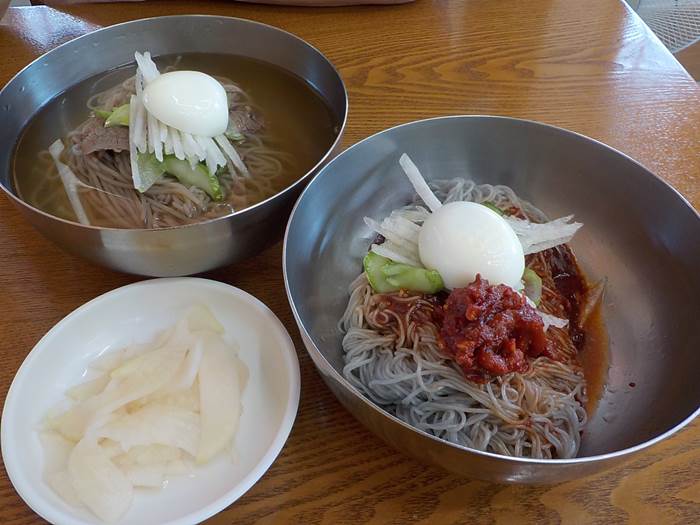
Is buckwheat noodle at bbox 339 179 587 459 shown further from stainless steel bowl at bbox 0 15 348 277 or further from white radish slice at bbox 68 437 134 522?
white radish slice at bbox 68 437 134 522

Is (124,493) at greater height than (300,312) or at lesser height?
lesser

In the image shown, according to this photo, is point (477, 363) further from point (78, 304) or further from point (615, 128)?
point (615, 128)

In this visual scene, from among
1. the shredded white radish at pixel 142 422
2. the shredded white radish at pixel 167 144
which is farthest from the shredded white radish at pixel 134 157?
the shredded white radish at pixel 142 422

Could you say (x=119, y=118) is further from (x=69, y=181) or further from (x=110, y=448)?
(x=110, y=448)

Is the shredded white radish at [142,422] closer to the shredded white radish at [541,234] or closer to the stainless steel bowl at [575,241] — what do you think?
the stainless steel bowl at [575,241]

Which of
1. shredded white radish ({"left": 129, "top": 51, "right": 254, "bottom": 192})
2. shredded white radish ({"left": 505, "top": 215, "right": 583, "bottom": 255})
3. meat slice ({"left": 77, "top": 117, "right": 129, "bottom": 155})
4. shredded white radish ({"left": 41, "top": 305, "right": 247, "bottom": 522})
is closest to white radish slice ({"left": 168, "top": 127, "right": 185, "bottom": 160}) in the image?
shredded white radish ({"left": 129, "top": 51, "right": 254, "bottom": 192})

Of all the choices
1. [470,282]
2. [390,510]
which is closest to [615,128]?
[470,282]

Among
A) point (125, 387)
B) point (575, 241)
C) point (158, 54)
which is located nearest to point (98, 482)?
point (125, 387)
